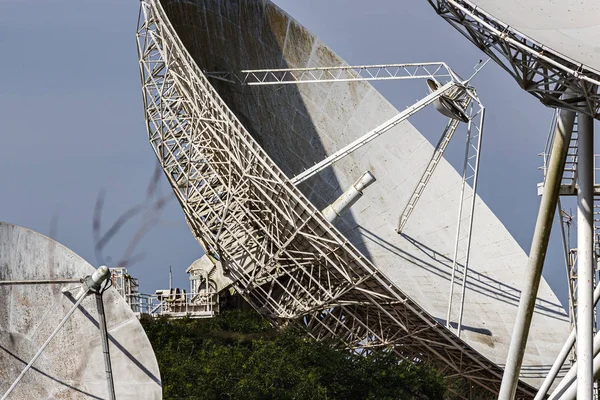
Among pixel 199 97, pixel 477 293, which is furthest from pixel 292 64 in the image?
pixel 477 293

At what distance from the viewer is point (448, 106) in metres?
34.2

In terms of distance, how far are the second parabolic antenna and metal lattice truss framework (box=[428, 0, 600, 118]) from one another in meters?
8.62

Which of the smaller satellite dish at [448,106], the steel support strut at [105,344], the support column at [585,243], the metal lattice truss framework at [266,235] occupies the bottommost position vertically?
the steel support strut at [105,344]

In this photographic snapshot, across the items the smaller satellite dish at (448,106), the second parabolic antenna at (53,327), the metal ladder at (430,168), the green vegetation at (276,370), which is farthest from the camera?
the metal ladder at (430,168)

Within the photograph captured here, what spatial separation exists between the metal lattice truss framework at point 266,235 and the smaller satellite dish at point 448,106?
5.51 metres

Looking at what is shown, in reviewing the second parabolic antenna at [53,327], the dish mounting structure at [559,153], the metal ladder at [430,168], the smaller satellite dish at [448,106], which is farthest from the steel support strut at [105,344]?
the metal ladder at [430,168]

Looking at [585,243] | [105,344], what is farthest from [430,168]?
[105,344]

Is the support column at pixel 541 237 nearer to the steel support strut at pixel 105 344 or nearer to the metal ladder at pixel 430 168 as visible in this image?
the steel support strut at pixel 105 344

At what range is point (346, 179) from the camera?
124 ft

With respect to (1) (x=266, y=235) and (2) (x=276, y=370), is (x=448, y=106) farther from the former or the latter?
(2) (x=276, y=370)

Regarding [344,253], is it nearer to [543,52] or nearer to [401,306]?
[401,306]

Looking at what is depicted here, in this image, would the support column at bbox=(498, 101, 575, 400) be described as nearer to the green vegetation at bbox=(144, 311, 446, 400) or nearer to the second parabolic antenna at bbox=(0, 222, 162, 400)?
the second parabolic antenna at bbox=(0, 222, 162, 400)

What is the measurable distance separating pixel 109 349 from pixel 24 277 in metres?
2.40

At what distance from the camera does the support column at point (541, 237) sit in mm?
20125
